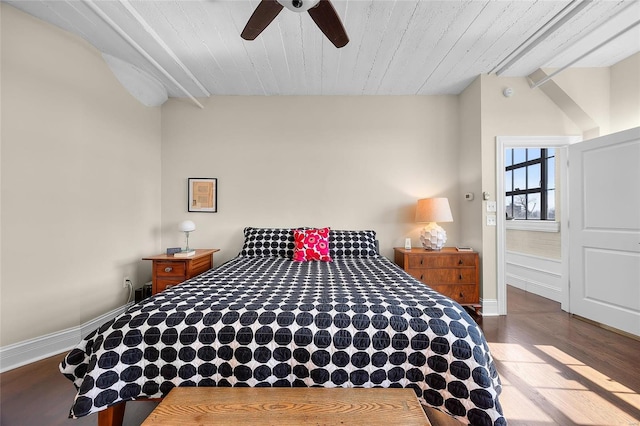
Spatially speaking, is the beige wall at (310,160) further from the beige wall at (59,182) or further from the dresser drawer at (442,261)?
the beige wall at (59,182)

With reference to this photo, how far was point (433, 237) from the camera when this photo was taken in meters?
3.07

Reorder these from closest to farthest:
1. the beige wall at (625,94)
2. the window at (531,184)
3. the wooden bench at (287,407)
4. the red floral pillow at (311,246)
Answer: the wooden bench at (287,407), the beige wall at (625,94), the red floral pillow at (311,246), the window at (531,184)

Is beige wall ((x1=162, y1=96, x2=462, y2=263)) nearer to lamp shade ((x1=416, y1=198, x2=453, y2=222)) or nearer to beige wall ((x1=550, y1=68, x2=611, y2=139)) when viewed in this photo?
lamp shade ((x1=416, y1=198, x2=453, y2=222))

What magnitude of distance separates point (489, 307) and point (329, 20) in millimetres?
3265

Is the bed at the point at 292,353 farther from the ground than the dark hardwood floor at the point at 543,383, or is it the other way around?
the bed at the point at 292,353

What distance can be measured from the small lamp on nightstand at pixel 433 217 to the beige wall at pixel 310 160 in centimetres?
27

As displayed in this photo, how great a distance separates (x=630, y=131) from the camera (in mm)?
2402

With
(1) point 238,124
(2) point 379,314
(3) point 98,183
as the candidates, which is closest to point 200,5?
(1) point 238,124

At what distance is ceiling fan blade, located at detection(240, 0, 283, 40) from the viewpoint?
1.60 metres

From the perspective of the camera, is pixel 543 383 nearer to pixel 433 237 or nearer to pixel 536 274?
pixel 433 237

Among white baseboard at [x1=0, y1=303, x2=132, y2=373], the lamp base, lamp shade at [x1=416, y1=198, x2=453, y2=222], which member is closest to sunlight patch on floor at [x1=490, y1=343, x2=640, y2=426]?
the lamp base

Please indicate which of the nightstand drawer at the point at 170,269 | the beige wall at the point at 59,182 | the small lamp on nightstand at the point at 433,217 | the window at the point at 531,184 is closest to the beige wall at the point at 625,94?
the window at the point at 531,184

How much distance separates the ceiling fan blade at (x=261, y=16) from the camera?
1596 millimetres

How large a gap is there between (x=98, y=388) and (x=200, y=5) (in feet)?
8.18
